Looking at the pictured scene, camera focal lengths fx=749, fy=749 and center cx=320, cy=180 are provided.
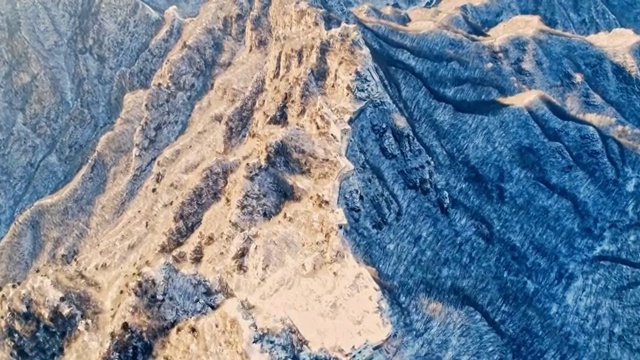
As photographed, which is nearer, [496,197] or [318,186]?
[318,186]

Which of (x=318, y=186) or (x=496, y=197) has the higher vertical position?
(x=318, y=186)

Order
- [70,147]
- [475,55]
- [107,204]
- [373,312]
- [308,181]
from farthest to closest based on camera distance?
[70,147], [107,204], [475,55], [308,181], [373,312]

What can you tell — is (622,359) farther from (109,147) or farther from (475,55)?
(109,147)

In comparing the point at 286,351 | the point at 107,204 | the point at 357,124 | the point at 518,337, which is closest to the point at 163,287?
the point at 286,351

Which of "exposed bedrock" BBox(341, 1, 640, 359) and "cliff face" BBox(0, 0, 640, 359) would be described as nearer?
"cliff face" BBox(0, 0, 640, 359)

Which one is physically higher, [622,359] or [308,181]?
[308,181]

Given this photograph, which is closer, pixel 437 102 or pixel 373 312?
pixel 373 312

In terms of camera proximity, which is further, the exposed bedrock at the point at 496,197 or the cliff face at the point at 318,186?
the exposed bedrock at the point at 496,197

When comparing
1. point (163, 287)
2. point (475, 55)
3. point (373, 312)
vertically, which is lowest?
point (475, 55)
